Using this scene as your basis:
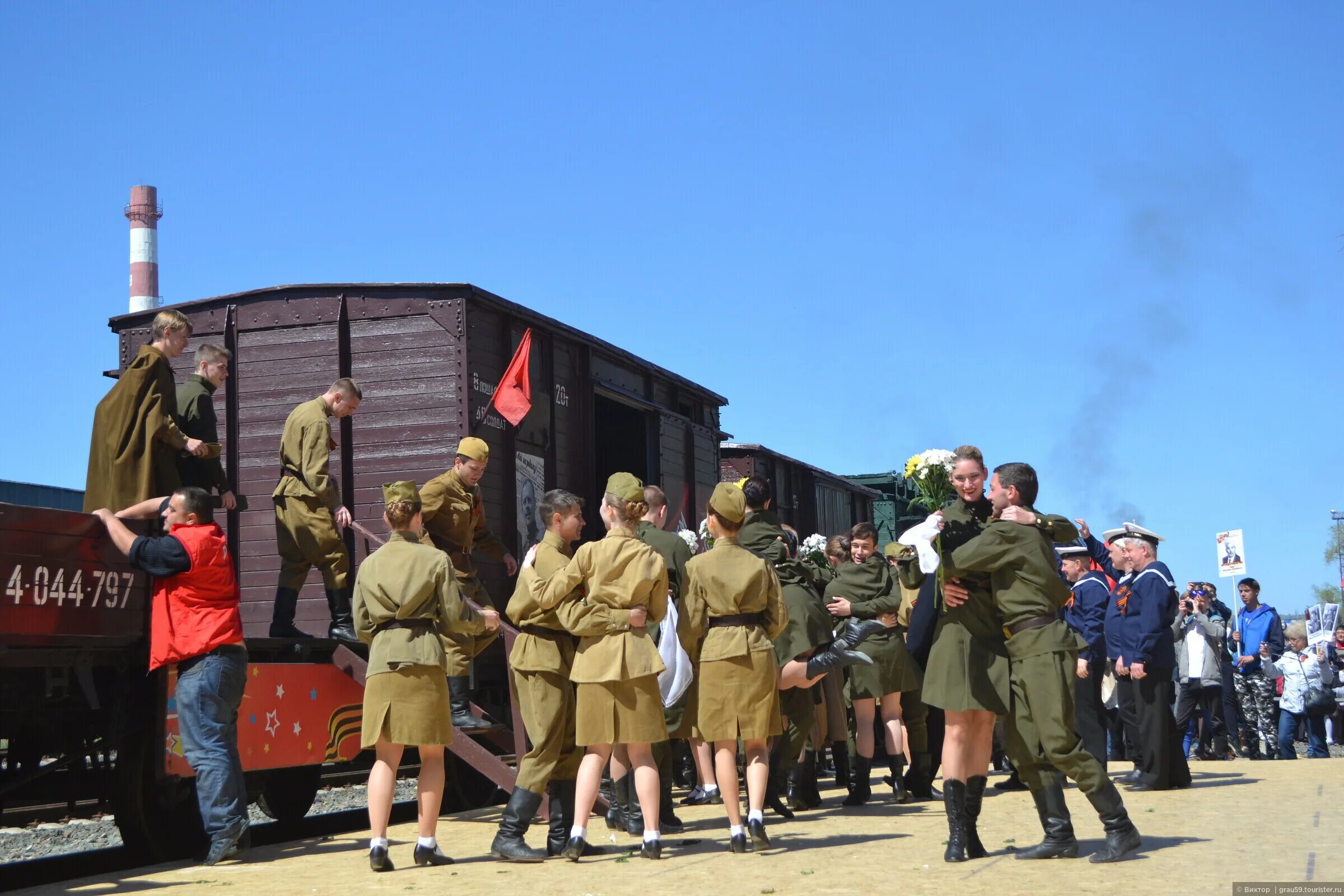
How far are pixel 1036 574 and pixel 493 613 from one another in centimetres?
282

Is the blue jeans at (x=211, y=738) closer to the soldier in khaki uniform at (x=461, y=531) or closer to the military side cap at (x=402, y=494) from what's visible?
the military side cap at (x=402, y=494)

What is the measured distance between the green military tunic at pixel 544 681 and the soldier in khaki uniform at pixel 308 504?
210 centimetres

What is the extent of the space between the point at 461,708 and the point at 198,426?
2.56 m

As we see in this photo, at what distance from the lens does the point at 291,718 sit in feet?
26.7

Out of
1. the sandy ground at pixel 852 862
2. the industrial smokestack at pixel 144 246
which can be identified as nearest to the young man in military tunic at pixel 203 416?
the sandy ground at pixel 852 862

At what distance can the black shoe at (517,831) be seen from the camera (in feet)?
22.1

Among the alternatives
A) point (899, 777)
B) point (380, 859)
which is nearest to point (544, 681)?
point (380, 859)

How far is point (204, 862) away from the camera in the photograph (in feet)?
23.1

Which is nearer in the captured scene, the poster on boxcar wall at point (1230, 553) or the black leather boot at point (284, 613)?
the black leather boot at point (284, 613)

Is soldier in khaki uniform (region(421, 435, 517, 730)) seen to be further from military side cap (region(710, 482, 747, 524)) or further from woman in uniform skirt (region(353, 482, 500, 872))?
military side cap (region(710, 482, 747, 524))

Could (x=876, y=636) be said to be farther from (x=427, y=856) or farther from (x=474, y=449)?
(x=427, y=856)

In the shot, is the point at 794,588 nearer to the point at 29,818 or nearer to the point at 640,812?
the point at 640,812

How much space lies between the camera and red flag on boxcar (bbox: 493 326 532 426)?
36.3 ft

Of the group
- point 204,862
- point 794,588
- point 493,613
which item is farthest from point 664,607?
point 204,862
